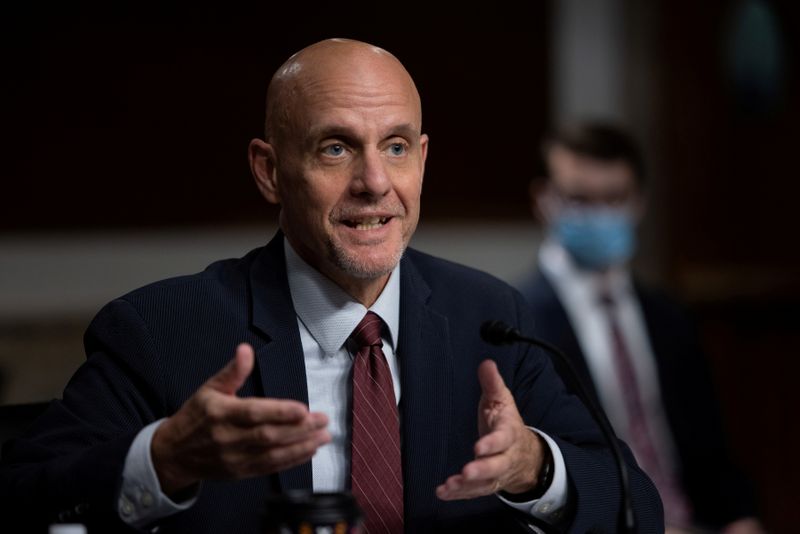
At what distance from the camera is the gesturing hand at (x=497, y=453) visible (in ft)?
5.04

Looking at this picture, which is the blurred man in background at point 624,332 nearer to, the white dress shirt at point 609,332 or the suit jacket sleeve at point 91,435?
the white dress shirt at point 609,332

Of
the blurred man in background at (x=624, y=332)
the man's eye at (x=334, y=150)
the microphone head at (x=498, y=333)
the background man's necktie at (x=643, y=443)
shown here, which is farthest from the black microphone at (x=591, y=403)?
the background man's necktie at (x=643, y=443)

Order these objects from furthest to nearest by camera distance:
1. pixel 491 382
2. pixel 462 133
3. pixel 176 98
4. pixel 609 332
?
pixel 462 133 → pixel 176 98 → pixel 609 332 → pixel 491 382

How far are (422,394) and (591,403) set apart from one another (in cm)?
30

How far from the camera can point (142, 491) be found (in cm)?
159

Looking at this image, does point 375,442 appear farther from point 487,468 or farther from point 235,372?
point 235,372

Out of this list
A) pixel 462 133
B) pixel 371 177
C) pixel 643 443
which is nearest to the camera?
pixel 371 177

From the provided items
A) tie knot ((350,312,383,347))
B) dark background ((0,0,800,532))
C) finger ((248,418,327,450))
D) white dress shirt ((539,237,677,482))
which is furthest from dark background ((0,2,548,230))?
finger ((248,418,327,450))

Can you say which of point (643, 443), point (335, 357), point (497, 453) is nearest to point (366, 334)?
point (335, 357)

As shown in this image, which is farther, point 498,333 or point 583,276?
point 583,276

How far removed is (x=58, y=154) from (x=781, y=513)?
120 inches

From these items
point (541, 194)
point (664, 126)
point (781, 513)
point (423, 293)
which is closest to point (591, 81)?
point (664, 126)

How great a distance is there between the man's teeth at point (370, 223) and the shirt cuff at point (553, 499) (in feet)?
1.20

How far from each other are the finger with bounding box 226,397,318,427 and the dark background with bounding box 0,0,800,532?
3276mm
